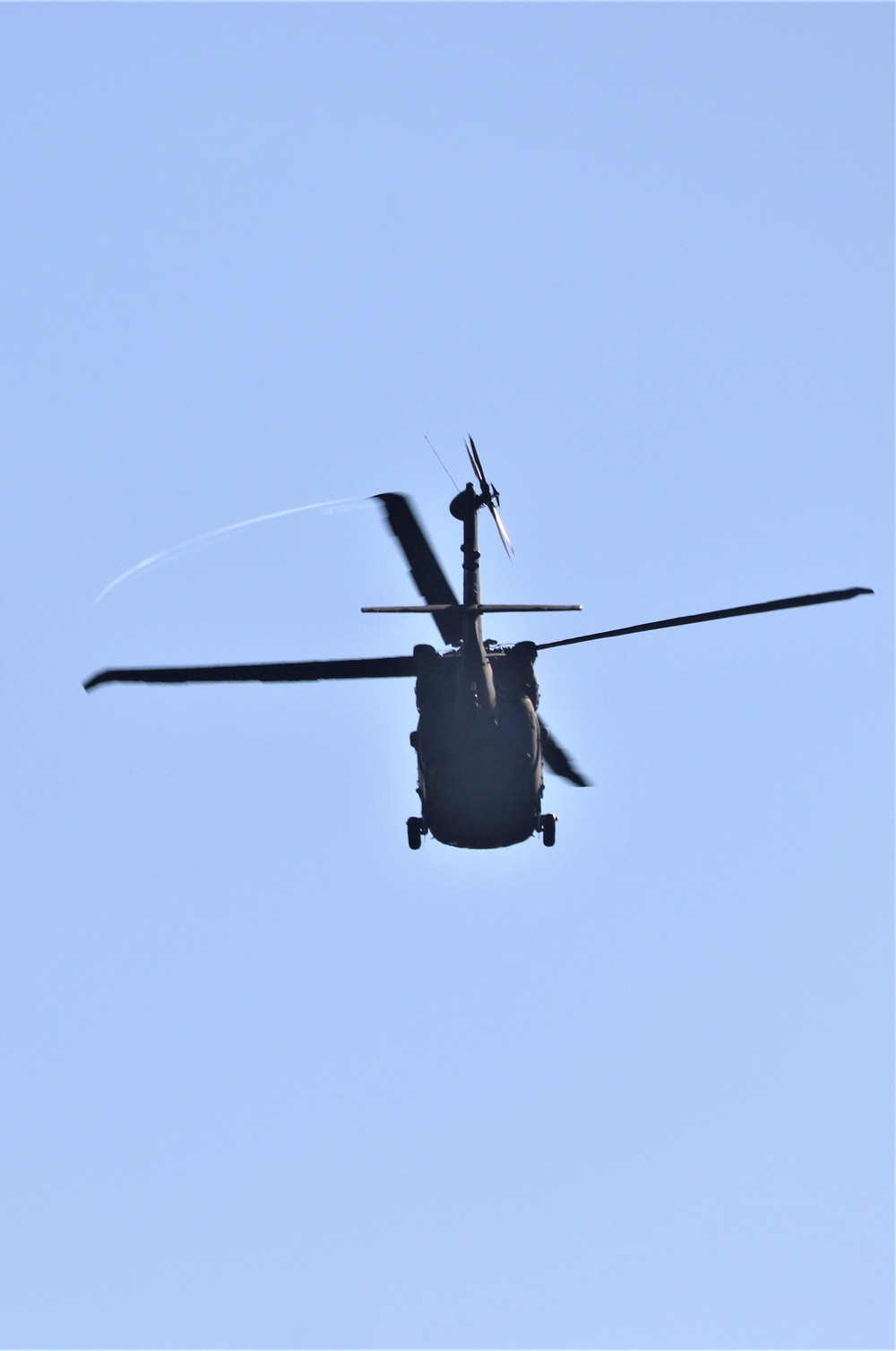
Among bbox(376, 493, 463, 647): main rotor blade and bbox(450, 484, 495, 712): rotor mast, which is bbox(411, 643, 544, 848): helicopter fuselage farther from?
bbox(376, 493, 463, 647): main rotor blade

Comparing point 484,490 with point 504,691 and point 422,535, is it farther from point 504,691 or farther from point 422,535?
point 504,691

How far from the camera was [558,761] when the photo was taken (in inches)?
1367

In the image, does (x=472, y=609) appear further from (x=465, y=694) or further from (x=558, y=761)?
(x=558, y=761)

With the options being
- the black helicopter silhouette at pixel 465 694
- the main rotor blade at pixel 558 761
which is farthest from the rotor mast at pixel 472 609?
the main rotor blade at pixel 558 761

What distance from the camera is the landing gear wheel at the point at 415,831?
107 ft

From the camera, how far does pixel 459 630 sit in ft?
109

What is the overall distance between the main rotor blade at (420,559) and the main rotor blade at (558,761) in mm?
2862

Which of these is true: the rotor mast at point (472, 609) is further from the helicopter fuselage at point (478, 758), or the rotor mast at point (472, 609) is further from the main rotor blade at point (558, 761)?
the main rotor blade at point (558, 761)

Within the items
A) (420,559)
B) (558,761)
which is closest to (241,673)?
(420,559)

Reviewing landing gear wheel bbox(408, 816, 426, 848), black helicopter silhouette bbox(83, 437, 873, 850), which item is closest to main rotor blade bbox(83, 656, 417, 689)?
black helicopter silhouette bbox(83, 437, 873, 850)

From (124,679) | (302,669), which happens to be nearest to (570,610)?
(302,669)

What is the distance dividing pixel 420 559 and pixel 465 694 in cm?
278

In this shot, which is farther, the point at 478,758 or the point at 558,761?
the point at 558,761

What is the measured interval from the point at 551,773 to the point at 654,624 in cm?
680
